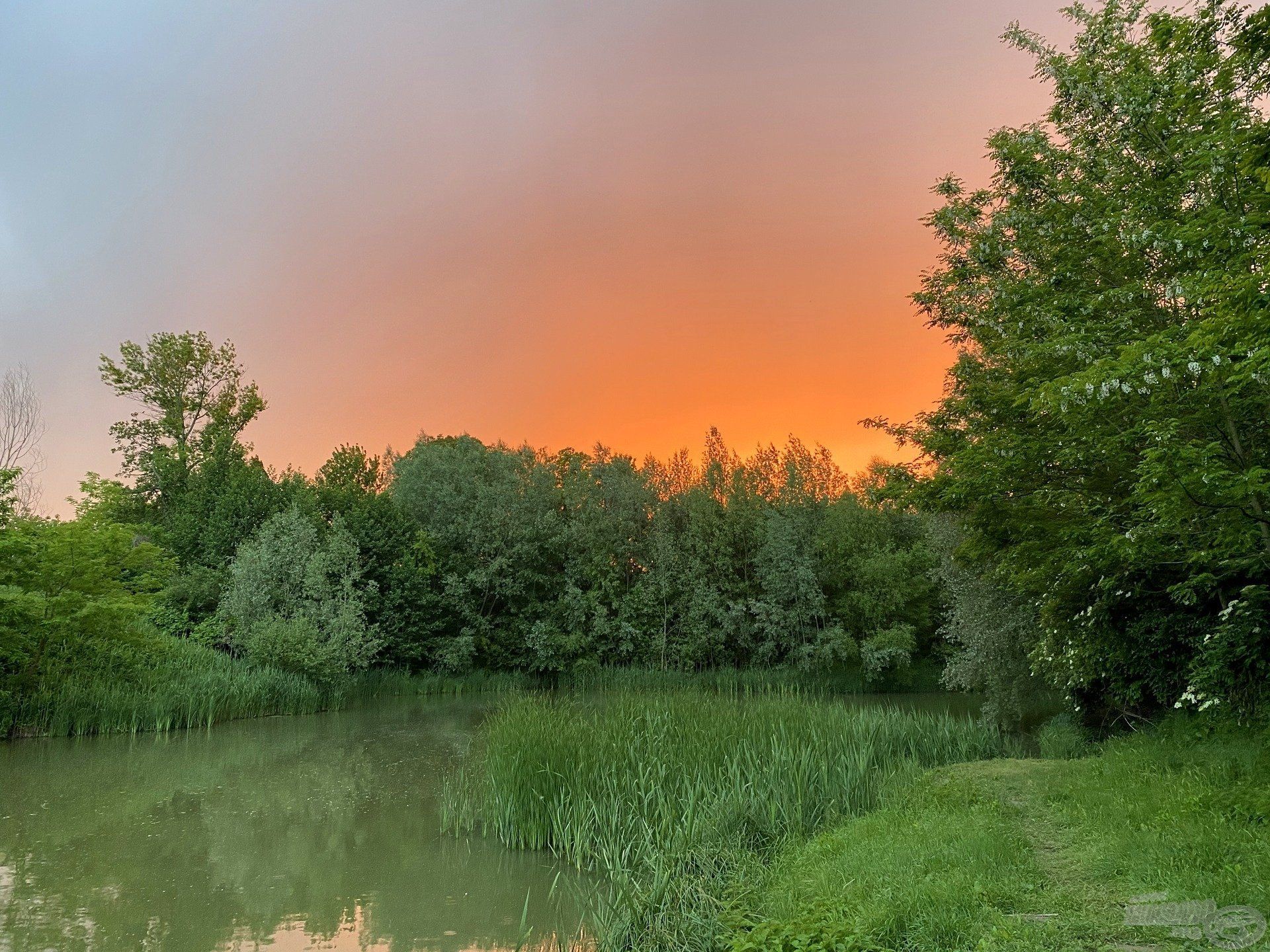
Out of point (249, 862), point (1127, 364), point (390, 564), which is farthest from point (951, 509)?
point (390, 564)

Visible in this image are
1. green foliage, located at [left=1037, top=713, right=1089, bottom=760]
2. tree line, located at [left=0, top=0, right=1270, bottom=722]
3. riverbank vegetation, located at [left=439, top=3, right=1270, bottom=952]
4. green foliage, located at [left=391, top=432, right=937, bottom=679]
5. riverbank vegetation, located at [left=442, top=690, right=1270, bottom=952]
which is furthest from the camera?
green foliage, located at [left=391, top=432, right=937, bottom=679]

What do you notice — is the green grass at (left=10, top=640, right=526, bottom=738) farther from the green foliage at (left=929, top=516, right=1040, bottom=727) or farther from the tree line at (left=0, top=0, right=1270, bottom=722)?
the green foliage at (left=929, top=516, right=1040, bottom=727)

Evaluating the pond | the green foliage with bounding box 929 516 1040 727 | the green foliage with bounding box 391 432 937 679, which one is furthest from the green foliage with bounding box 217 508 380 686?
the green foliage with bounding box 929 516 1040 727

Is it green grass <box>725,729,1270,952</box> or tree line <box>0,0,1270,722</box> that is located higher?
tree line <box>0,0,1270,722</box>

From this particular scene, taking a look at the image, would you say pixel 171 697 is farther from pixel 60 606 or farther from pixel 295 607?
pixel 295 607

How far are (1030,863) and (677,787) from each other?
3.95 metres

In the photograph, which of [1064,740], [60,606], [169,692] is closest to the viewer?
[1064,740]

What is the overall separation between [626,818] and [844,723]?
4.39m

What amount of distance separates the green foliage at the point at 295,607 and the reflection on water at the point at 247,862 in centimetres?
731

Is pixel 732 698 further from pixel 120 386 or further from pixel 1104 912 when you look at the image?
pixel 120 386

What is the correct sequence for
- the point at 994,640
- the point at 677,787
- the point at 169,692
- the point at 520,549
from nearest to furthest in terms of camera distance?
the point at 677,787 < the point at 994,640 < the point at 169,692 < the point at 520,549

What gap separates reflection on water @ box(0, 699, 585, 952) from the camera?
6.46 metres

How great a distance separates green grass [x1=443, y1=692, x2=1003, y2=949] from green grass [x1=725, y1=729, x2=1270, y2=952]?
0.55 m

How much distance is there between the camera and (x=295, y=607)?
80.0 feet
